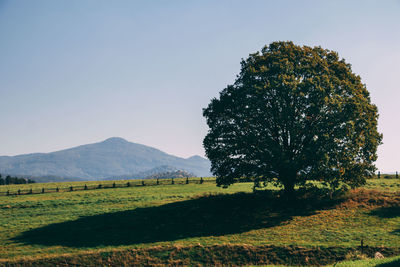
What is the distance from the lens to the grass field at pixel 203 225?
31906 millimetres

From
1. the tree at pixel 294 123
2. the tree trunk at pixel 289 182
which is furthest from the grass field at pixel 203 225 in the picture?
the tree at pixel 294 123

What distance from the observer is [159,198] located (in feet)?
185

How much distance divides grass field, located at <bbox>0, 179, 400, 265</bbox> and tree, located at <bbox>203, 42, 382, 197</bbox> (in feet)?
13.1

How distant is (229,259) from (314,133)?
18.9 metres

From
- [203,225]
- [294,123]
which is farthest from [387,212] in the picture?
[203,225]

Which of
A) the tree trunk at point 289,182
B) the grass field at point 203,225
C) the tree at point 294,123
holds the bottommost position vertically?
the grass field at point 203,225

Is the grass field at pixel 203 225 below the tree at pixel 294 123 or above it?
below

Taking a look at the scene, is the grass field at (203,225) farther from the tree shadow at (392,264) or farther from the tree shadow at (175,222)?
the tree shadow at (392,264)

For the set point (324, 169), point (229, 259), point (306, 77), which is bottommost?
point (229, 259)

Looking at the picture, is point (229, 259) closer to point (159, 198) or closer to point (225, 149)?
point (225, 149)

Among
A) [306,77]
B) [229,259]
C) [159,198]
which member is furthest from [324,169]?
[159,198]

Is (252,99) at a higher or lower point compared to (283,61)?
lower

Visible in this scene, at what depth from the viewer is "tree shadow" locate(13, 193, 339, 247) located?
35.4 meters

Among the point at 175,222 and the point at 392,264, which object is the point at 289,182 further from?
the point at 392,264
